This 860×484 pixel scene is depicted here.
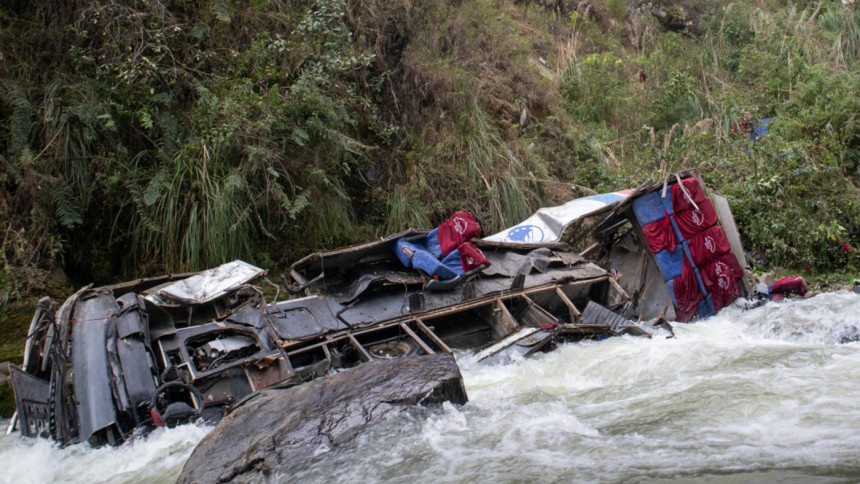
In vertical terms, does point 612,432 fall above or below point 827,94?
below

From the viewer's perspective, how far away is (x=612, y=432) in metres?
4.01

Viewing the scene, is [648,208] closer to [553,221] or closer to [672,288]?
[672,288]

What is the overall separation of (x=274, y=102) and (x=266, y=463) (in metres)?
5.89

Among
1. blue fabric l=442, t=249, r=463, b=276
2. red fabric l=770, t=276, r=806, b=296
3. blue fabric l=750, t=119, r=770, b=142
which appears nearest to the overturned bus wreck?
blue fabric l=442, t=249, r=463, b=276

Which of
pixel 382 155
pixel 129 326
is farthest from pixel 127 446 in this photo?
pixel 382 155

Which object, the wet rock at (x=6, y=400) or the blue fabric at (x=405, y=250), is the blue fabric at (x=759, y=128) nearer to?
the blue fabric at (x=405, y=250)

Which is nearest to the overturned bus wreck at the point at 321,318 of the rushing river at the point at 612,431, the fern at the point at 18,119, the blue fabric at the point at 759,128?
the rushing river at the point at 612,431

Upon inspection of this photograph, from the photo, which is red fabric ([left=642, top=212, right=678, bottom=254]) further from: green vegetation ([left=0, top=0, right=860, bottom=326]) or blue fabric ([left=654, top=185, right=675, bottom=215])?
green vegetation ([left=0, top=0, right=860, bottom=326])

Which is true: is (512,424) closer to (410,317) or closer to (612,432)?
(612,432)

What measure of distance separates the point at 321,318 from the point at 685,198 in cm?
440

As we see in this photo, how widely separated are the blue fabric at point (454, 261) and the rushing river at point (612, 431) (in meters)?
1.21

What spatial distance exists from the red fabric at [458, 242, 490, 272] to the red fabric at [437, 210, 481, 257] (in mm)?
99

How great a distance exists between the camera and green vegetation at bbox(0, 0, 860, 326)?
784cm

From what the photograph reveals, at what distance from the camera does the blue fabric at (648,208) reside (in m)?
7.44
